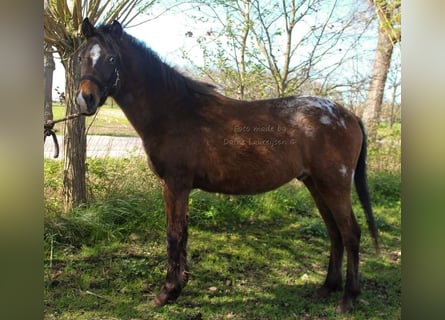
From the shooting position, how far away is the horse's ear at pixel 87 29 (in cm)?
201

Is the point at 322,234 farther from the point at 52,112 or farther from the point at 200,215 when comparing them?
the point at 52,112

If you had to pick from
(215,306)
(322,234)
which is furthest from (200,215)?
(322,234)

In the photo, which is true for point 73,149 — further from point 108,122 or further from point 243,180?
point 243,180

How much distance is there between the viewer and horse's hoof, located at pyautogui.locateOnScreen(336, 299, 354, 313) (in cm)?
218

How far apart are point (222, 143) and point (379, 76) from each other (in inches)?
39.8

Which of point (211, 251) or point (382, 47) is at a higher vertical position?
point (382, 47)

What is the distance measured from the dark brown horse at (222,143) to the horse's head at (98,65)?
2 cm

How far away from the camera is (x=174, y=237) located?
2135 mm

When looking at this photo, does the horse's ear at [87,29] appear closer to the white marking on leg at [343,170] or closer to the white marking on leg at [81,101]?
the white marking on leg at [81,101]

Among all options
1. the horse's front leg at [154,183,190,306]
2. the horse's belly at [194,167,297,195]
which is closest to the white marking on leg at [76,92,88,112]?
the horse's front leg at [154,183,190,306]

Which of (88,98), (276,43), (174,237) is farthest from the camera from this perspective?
(276,43)

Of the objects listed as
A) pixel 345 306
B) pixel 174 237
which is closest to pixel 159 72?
pixel 174 237

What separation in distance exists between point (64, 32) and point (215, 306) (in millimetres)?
1681

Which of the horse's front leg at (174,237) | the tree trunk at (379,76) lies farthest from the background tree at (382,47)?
the horse's front leg at (174,237)
